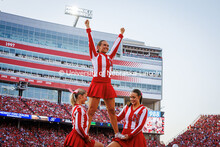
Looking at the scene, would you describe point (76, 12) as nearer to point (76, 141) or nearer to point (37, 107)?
point (37, 107)

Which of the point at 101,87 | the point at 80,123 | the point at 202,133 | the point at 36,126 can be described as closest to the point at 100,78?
the point at 101,87

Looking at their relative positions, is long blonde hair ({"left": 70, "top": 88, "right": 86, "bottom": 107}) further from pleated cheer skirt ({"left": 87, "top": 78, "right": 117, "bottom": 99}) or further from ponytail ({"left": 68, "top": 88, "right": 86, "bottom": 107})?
pleated cheer skirt ({"left": 87, "top": 78, "right": 117, "bottom": 99})

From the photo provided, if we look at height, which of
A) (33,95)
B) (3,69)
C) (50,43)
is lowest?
(33,95)

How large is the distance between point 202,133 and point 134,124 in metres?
35.0

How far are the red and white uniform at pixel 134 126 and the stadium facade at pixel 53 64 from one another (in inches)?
1386

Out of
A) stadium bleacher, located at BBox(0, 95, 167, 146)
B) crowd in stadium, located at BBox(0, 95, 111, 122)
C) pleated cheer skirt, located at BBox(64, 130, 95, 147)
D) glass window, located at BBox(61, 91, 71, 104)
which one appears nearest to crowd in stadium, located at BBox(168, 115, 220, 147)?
stadium bleacher, located at BBox(0, 95, 167, 146)

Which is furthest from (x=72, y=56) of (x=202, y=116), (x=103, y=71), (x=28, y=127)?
(x=103, y=71)

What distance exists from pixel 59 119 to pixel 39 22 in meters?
15.5

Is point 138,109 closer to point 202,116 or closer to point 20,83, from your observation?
point 20,83

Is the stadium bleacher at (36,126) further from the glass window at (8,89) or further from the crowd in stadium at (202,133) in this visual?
the crowd in stadium at (202,133)

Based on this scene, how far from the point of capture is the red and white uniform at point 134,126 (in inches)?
225

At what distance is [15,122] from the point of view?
1414 inches

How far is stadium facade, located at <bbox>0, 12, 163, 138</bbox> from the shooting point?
131 feet

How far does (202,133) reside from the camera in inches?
1501
